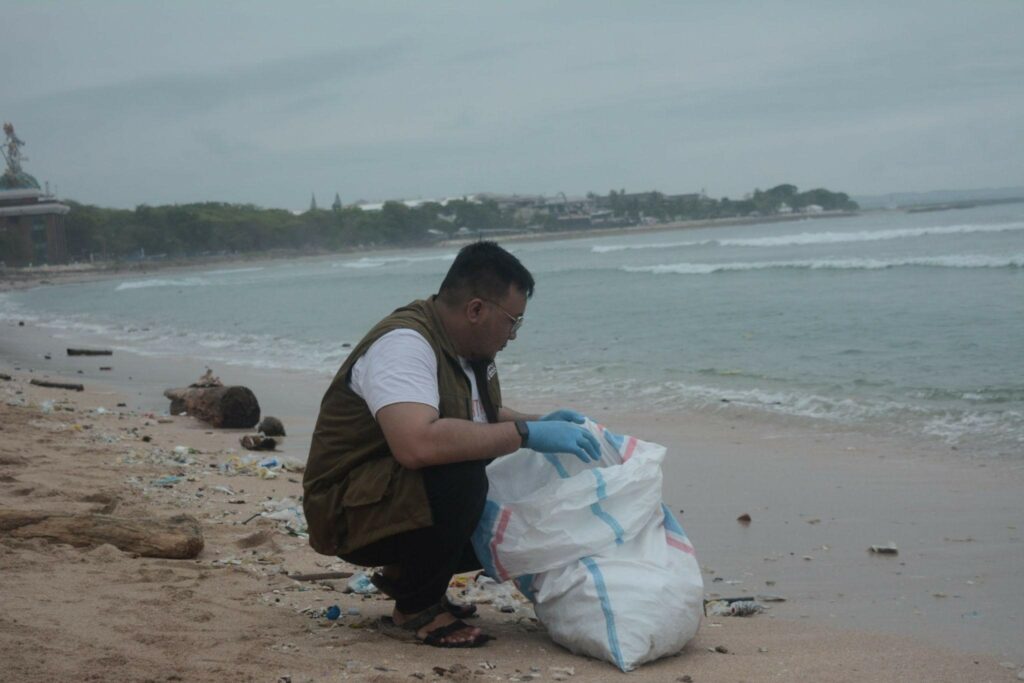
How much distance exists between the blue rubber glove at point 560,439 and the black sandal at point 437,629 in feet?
1.92

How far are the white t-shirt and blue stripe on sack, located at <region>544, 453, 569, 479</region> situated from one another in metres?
0.51

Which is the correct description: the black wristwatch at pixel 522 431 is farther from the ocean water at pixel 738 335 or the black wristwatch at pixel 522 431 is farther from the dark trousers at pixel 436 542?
Answer: the ocean water at pixel 738 335

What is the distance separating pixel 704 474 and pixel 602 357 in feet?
22.3

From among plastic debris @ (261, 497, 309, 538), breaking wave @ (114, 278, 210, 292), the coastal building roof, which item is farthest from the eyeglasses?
the coastal building roof

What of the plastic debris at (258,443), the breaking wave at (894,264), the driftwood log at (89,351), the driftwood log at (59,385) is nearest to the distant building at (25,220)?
the breaking wave at (894,264)

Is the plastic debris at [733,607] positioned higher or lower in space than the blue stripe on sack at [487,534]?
lower

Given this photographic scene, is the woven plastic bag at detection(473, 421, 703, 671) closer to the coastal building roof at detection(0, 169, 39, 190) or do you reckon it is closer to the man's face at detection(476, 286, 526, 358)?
the man's face at detection(476, 286, 526, 358)

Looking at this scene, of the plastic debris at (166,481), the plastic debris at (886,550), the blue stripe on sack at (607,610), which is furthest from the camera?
the plastic debris at (166,481)

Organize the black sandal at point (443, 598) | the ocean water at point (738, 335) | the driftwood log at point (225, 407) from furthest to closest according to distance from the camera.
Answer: the ocean water at point (738, 335), the driftwood log at point (225, 407), the black sandal at point (443, 598)

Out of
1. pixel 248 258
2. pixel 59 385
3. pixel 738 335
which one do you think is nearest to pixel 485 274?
pixel 59 385

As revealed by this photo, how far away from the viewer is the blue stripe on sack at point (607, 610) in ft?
9.80

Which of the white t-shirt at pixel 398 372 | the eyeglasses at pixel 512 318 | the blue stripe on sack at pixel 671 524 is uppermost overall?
the eyeglasses at pixel 512 318

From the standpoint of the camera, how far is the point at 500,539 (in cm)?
325

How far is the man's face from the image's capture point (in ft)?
10.5
